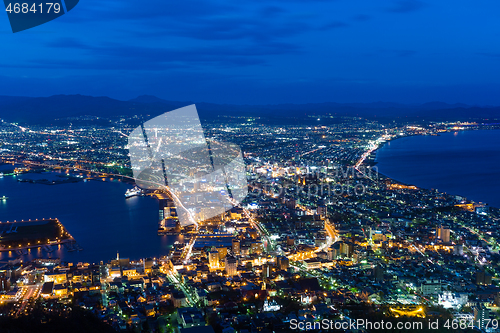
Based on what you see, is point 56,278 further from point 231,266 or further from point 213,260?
point 231,266

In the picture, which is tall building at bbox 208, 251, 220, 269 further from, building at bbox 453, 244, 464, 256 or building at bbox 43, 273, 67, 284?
building at bbox 453, 244, 464, 256

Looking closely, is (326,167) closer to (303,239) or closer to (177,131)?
(177,131)

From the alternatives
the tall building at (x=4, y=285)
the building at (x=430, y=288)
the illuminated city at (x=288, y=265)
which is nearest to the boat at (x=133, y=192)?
the illuminated city at (x=288, y=265)

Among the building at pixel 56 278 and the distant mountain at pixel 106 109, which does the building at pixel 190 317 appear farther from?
the distant mountain at pixel 106 109

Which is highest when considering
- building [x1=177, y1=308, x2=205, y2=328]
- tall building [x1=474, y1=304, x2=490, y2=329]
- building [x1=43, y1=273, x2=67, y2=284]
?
building [x1=43, y1=273, x2=67, y2=284]

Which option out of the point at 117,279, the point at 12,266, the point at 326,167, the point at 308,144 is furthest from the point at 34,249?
the point at 308,144

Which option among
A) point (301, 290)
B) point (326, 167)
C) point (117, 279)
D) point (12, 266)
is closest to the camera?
point (301, 290)

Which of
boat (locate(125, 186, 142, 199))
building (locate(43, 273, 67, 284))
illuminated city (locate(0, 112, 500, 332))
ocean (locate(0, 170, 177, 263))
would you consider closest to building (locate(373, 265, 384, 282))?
illuminated city (locate(0, 112, 500, 332))

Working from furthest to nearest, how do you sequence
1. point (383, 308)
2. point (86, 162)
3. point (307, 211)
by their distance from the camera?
1. point (86, 162)
2. point (307, 211)
3. point (383, 308)

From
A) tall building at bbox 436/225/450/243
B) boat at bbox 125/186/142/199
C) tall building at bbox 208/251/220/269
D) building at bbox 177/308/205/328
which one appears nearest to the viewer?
building at bbox 177/308/205/328
